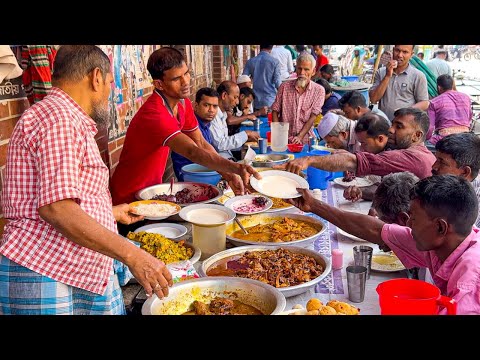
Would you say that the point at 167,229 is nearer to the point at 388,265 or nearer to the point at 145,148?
the point at 145,148

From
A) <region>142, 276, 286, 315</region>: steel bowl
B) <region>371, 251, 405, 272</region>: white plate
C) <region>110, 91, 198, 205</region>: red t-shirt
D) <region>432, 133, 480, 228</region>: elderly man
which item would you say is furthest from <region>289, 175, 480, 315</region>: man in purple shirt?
<region>110, 91, 198, 205</region>: red t-shirt

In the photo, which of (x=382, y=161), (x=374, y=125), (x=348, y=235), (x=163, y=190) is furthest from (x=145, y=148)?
(x=374, y=125)

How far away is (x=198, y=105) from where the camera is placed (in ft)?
17.5

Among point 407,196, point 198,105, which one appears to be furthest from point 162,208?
point 198,105

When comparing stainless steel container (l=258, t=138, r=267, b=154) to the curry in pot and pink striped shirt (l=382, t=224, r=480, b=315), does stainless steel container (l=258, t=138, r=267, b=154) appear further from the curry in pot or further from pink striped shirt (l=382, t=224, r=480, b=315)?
the curry in pot

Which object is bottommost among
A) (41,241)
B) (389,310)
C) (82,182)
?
(389,310)

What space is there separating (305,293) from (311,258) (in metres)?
0.32

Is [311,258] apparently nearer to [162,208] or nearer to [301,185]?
[301,185]

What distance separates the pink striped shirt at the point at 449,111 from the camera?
7062mm

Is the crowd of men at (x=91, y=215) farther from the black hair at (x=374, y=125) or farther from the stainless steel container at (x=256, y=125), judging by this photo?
the stainless steel container at (x=256, y=125)

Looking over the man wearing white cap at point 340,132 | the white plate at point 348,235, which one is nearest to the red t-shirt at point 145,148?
the white plate at point 348,235

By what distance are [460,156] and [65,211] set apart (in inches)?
92.8

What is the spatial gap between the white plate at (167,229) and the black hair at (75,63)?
1235 millimetres

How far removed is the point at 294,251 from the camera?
2762 millimetres
